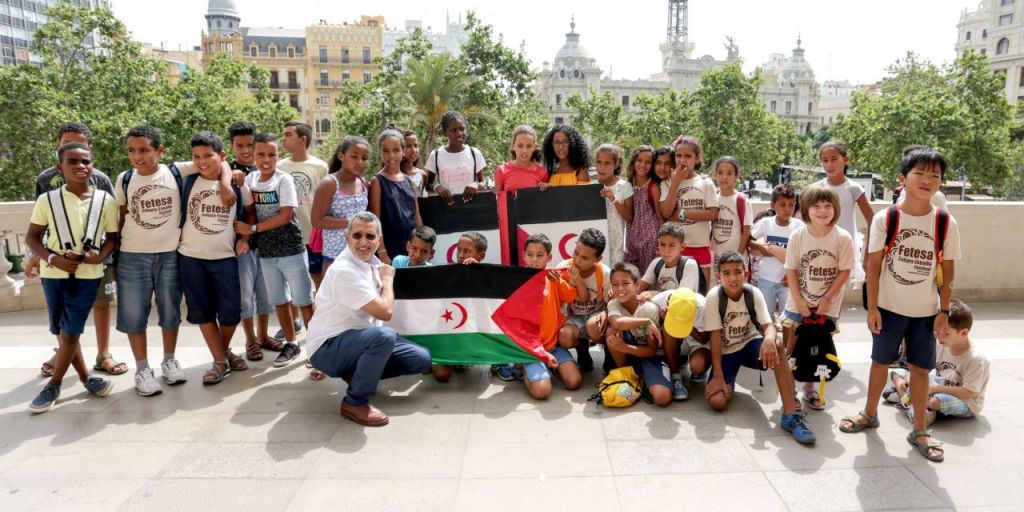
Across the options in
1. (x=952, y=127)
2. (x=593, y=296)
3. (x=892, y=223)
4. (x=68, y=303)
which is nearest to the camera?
(x=892, y=223)

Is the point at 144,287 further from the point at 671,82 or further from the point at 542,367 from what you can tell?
the point at 671,82

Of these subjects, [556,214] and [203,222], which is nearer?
[203,222]

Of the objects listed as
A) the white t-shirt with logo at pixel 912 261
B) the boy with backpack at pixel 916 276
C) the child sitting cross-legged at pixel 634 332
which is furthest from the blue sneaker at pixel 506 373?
the white t-shirt with logo at pixel 912 261

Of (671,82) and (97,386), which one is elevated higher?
(671,82)

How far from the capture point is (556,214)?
5.35 meters

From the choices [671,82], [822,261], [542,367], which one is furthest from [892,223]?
[671,82]

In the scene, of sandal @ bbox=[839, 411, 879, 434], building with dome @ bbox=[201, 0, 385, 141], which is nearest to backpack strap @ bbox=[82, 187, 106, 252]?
sandal @ bbox=[839, 411, 879, 434]

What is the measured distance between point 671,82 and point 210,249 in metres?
Answer: 100.0

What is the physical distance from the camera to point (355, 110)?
27766 mm

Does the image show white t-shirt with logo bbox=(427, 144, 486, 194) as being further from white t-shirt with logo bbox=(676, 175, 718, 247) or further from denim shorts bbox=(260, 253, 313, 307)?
white t-shirt with logo bbox=(676, 175, 718, 247)

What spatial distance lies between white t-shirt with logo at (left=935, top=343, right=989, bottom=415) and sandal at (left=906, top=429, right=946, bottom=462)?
0.50m

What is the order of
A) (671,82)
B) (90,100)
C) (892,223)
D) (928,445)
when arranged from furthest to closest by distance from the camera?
1. (671,82)
2. (90,100)
3. (892,223)
4. (928,445)

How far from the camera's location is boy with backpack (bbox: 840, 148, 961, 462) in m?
3.49

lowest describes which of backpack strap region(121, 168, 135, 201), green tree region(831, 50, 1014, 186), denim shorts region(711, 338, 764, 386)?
denim shorts region(711, 338, 764, 386)
